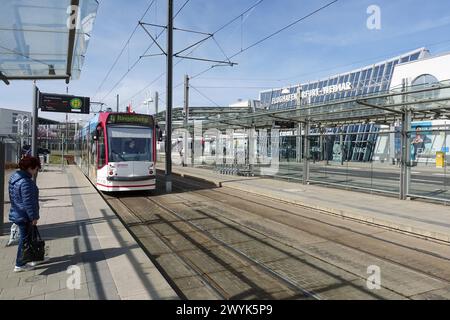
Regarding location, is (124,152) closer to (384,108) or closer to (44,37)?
(44,37)

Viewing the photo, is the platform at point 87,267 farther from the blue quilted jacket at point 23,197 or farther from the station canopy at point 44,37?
the station canopy at point 44,37

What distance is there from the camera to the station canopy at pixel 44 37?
5703 mm

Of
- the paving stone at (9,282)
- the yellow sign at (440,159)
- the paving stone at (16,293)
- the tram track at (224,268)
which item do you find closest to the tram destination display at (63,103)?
the tram track at (224,268)

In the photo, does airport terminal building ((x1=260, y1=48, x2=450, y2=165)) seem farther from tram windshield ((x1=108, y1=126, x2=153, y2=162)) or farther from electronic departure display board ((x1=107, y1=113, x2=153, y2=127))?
tram windshield ((x1=108, y1=126, x2=153, y2=162))

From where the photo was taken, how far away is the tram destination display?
2120 centimetres

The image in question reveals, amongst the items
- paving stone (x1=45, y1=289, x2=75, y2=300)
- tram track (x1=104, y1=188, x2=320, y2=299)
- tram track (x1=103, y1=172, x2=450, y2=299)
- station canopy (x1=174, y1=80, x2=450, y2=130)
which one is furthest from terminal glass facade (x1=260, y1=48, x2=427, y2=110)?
paving stone (x1=45, y1=289, x2=75, y2=300)

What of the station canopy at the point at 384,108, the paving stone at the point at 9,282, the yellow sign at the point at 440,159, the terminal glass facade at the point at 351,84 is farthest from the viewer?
the terminal glass facade at the point at 351,84

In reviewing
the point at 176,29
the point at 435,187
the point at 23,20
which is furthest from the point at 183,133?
the point at 23,20

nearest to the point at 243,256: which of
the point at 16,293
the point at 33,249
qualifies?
the point at 33,249

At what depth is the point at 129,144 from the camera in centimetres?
1463

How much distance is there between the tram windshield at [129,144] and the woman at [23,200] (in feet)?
29.2

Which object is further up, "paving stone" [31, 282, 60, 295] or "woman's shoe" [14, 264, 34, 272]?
"woman's shoe" [14, 264, 34, 272]

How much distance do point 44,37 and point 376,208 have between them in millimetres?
9710

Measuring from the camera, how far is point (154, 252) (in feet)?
23.6
